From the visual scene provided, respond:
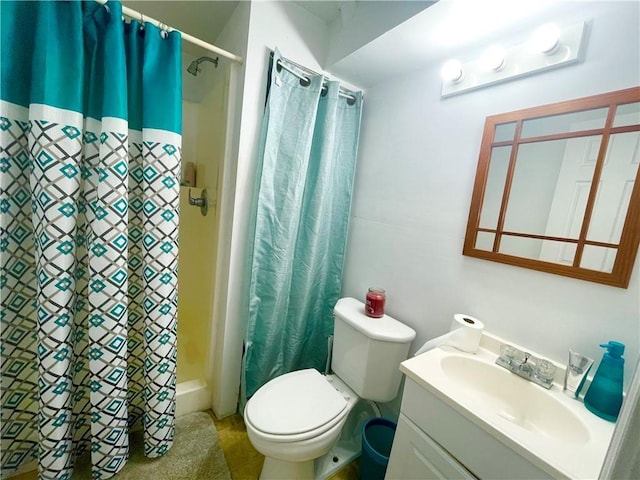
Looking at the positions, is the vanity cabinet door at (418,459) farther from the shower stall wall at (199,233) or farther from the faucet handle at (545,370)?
the shower stall wall at (199,233)

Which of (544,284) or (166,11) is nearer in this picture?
(544,284)

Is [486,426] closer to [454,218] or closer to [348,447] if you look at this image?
[454,218]

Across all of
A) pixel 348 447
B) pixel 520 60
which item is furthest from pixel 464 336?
pixel 520 60

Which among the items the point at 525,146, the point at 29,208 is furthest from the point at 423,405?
the point at 29,208

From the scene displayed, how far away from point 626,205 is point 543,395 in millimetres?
630

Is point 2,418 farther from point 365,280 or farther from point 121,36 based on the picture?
point 365,280

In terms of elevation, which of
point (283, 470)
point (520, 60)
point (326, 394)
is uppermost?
point (520, 60)

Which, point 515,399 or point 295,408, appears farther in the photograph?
point 295,408

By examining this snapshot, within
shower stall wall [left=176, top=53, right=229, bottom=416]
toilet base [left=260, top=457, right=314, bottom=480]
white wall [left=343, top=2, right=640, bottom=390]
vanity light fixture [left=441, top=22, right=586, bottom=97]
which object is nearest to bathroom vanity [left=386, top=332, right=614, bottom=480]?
white wall [left=343, top=2, right=640, bottom=390]

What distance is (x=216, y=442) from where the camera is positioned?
1.29 m

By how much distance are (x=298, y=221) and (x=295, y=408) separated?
871 mm

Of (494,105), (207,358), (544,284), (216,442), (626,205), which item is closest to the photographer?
(626,205)

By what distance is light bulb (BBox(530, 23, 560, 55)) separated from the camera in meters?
0.84

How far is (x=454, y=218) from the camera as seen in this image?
1.12 meters
